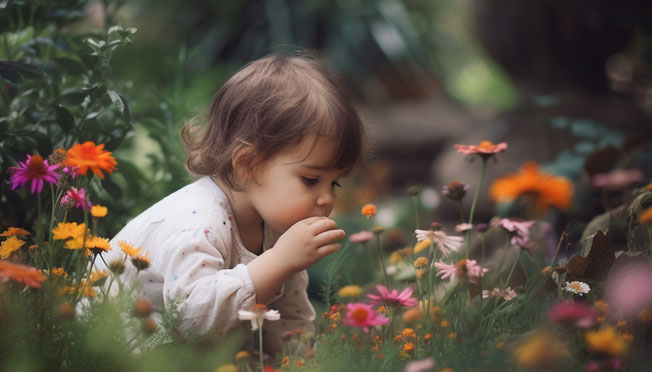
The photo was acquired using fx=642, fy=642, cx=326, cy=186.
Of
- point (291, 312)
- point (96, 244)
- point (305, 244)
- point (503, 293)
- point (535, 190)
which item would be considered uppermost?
point (535, 190)

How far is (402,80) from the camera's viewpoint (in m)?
5.99

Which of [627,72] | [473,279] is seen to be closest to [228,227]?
[473,279]

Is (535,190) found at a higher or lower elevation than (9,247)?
higher

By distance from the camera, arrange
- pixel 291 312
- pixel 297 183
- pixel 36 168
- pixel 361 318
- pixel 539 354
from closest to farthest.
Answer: pixel 539 354
pixel 361 318
pixel 36 168
pixel 297 183
pixel 291 312

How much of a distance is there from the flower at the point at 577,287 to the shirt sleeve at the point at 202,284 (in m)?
0.63

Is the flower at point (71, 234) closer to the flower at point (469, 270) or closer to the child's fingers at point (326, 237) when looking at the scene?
the child's fingers at point (326, 237)

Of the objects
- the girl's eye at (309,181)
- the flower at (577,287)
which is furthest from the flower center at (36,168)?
the flower at (577,287)

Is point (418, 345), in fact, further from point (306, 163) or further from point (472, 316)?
point (306, 163)

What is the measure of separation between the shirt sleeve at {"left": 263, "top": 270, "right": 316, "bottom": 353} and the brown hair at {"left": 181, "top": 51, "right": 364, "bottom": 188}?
0.36 m

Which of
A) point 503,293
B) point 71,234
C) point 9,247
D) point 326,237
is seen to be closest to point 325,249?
point 326,237

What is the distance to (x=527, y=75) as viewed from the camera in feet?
13.3

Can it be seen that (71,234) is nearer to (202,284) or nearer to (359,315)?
(202,284)

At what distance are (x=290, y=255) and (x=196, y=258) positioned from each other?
19cm

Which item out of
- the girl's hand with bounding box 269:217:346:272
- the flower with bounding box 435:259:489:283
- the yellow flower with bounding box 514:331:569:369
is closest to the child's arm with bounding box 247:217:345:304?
the girl's hand with bounding box 269:217:346:272
